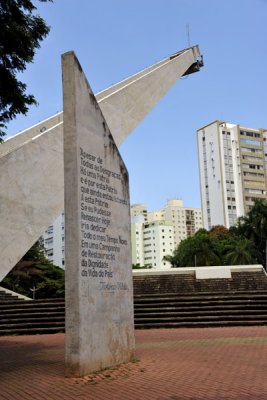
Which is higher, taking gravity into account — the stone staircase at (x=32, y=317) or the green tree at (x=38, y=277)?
the green tree at (x=38, y=277)

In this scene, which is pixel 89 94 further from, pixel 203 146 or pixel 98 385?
pixel 203 146

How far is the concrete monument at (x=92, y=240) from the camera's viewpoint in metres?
5.77

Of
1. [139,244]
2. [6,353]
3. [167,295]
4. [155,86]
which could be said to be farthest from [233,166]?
[6,353]

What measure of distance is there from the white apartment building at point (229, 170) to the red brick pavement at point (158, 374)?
61701mm

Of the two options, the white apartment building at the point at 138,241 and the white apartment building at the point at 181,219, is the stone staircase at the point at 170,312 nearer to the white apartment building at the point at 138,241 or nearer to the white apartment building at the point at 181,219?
the white apartment building at the point at 138,241

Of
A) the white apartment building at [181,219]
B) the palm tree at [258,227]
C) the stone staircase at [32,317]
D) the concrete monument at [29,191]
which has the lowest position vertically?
the stone staircase at [32,317]

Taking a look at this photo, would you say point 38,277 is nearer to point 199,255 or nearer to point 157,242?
point 199,255

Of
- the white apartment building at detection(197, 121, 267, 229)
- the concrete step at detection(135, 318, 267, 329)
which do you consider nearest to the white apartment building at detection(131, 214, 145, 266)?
the white apartment building at detection(197, 121, 267, 229)

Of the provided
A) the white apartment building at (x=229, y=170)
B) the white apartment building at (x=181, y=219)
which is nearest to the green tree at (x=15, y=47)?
the white apartment building at (x=229, y=170)

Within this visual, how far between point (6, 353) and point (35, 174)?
220 inches

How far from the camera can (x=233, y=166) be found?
70.7 metres

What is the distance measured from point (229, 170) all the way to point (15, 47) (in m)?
65.4

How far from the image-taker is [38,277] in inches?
1374

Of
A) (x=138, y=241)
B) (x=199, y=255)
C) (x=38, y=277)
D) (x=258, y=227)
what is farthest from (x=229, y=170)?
(x=38, y=277)
